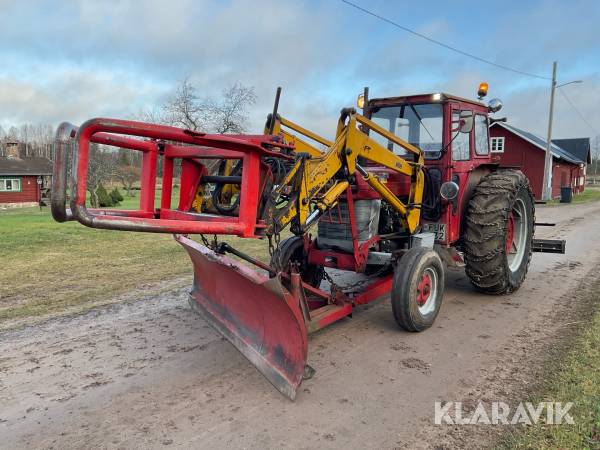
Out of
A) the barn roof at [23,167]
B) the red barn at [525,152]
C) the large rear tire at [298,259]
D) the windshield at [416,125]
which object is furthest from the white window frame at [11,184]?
the windshield at [416,125]

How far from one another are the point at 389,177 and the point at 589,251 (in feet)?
20.1

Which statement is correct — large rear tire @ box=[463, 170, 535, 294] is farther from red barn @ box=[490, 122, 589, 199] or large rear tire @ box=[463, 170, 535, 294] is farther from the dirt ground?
red barn @ box=[490, 122, 589, 199]

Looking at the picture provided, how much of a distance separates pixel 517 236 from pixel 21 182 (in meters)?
36.1

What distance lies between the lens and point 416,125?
581 centimetres

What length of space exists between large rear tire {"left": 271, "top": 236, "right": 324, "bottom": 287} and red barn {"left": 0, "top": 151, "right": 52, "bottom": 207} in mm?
33842

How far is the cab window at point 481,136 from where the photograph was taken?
6152 mm

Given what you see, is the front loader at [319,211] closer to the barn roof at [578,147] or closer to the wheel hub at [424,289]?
the wheel hub at [424,289]

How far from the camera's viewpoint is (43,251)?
9.17 metres

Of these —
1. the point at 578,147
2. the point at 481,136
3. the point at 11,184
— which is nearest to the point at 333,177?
the point at 481,136

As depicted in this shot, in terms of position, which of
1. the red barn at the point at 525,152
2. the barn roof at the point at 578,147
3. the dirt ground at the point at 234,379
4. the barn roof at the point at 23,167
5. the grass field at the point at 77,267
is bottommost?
the dirt ground at the point at 234,379

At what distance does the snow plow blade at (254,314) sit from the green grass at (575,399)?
60.4 inches

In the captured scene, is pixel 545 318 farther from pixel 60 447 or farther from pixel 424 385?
pixel 60 447

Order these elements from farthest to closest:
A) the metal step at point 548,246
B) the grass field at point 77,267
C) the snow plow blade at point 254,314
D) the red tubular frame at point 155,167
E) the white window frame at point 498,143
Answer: the white window frame at point 498,143
the metal step at point 548,246
the grass field at point 77,267
the snow plow blade at point 254,314
the red tubular frame at point 155,167

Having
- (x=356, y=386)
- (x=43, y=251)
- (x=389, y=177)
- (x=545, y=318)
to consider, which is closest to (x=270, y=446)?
(x=356, y=386)
